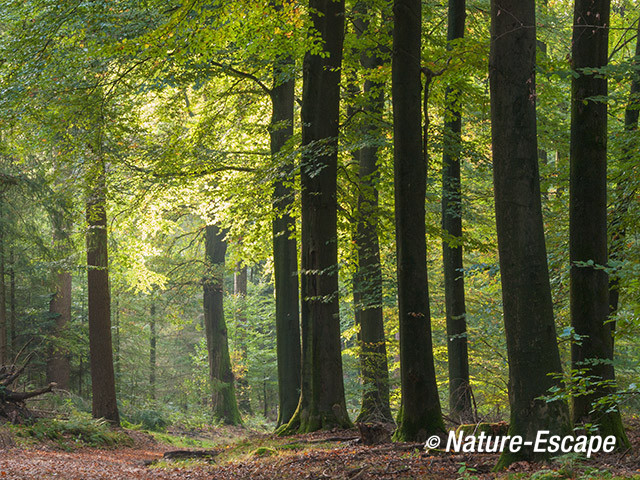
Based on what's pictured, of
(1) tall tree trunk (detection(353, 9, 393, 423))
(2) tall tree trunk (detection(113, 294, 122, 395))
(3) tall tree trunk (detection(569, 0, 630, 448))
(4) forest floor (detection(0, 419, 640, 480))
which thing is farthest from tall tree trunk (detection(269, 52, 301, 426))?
(2) tall tree trunk (detection(113, 294, 122, 395))

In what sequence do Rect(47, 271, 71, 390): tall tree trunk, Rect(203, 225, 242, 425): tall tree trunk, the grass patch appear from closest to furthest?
the grass patch → Rect(47, 271, 71, 390): tall tree trunk → Rect(203, 225, 242, 425): tall tree trunk

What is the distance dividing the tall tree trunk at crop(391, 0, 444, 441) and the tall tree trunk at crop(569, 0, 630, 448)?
1786mm

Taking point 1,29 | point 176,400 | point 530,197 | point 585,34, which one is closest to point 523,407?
point 530,197

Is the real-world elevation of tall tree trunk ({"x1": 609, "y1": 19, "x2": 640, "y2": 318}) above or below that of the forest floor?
above

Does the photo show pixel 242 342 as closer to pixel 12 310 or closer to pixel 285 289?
pixel 12 310

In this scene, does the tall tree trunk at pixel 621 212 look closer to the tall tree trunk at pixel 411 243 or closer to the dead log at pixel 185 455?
the tall tree trunk at pixel 411 243

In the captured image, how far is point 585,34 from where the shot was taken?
6723 millimetres

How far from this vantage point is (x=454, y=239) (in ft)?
35.5

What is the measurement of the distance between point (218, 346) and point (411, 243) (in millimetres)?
16466

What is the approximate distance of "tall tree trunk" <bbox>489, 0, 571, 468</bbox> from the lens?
546 cm

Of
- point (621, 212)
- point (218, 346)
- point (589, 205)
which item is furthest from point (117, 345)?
point (589, 205)

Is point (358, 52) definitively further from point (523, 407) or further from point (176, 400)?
point (176, 400)

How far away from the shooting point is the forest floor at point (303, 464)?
18.0 feet

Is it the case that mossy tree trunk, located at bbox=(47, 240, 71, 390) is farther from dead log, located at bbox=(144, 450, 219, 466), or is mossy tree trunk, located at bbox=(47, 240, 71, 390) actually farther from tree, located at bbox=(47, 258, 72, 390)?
dead log, located at bbox=(144, 450, 219, 466)
